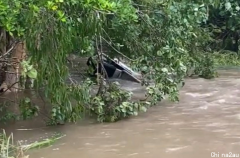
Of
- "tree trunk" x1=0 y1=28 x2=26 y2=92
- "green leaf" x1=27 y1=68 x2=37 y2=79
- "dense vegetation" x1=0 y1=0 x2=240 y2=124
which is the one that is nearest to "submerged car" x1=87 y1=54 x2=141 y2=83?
"dense vegetation" x1=0 y1=0 x2=240 y2=124

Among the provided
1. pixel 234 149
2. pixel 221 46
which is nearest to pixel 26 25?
pixel 234 149

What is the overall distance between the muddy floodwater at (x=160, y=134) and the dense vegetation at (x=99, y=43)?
0.29m

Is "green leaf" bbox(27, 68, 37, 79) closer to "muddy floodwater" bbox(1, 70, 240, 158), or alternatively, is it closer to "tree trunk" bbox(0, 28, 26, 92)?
"muddy floodwater" bbox(1, 70, 240, 158)

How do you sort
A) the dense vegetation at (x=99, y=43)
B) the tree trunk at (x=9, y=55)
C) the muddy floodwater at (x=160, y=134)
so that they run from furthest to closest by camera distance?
the tree trunk at (x=9, y=55) → the muddy floodwater at (x=160, y=134) → the dense vegetation at (x=99, y=43)

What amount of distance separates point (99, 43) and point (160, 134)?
2.09 metres

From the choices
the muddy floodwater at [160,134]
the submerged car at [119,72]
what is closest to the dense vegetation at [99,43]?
the muddy floodwater at [160,134]

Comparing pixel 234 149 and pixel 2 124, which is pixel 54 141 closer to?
pixel 2 124

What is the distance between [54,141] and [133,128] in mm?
1280

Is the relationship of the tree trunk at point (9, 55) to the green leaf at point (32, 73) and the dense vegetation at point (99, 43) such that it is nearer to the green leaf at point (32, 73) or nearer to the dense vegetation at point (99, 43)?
the dense vegetation at point (99, 43)

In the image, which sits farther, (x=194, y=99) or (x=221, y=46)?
(x=221, y=46)

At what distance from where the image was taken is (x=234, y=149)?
5.86 m

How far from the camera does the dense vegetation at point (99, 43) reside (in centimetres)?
552

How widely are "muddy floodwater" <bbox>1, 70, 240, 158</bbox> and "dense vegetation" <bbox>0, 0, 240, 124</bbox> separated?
0.96 ft

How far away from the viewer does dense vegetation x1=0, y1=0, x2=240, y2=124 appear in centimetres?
552
